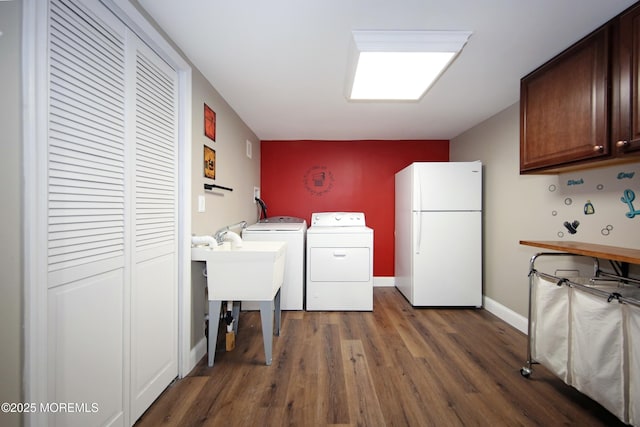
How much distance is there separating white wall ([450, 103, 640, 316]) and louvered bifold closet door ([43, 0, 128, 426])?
2.84 m

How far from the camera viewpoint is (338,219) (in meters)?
3.32

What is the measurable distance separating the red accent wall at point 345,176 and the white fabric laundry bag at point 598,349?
2.33 meters

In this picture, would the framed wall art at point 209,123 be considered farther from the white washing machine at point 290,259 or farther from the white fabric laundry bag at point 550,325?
the white fabric laundry bag at point 550,325

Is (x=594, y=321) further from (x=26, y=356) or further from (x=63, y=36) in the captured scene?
(x=63, y=36)

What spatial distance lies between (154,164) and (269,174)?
227cm

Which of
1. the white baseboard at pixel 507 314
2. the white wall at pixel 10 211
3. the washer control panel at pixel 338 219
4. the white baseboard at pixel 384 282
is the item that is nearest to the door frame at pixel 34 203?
the white wall at pixel 10 211

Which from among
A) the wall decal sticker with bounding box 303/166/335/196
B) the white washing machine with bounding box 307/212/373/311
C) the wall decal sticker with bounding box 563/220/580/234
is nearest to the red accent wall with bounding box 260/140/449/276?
the wall decal sticker with bounding box 303/166/335/196

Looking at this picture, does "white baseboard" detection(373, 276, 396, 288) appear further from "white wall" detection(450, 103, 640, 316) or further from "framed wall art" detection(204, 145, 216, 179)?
"framed wall art" detection(204, 145, 216, 179)

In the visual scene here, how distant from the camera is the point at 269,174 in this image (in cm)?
368

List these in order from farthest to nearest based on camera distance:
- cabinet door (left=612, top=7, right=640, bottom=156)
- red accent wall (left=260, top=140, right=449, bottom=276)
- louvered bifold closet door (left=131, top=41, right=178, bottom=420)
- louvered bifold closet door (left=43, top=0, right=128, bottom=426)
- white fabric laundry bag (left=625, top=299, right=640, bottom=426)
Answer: red accent wall (left=260, top=140, right=449, bottom=276), louvered bifold closet door (left=131, top=41, right=178, bottom=420), cabinet door (left=612, top=7, right=640, bottom=156), white fabric laundry bag (left=625, top=299, right=640, bottom=426), louvered bifold closet door (left=43, top=0, right=128, bottom=426)

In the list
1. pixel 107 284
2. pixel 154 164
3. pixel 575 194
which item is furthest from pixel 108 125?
pixel 575 194

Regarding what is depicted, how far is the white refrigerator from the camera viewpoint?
2.76 metres

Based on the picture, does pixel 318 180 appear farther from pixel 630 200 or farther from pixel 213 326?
pixel 630 200

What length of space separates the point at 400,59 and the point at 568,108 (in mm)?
1059
